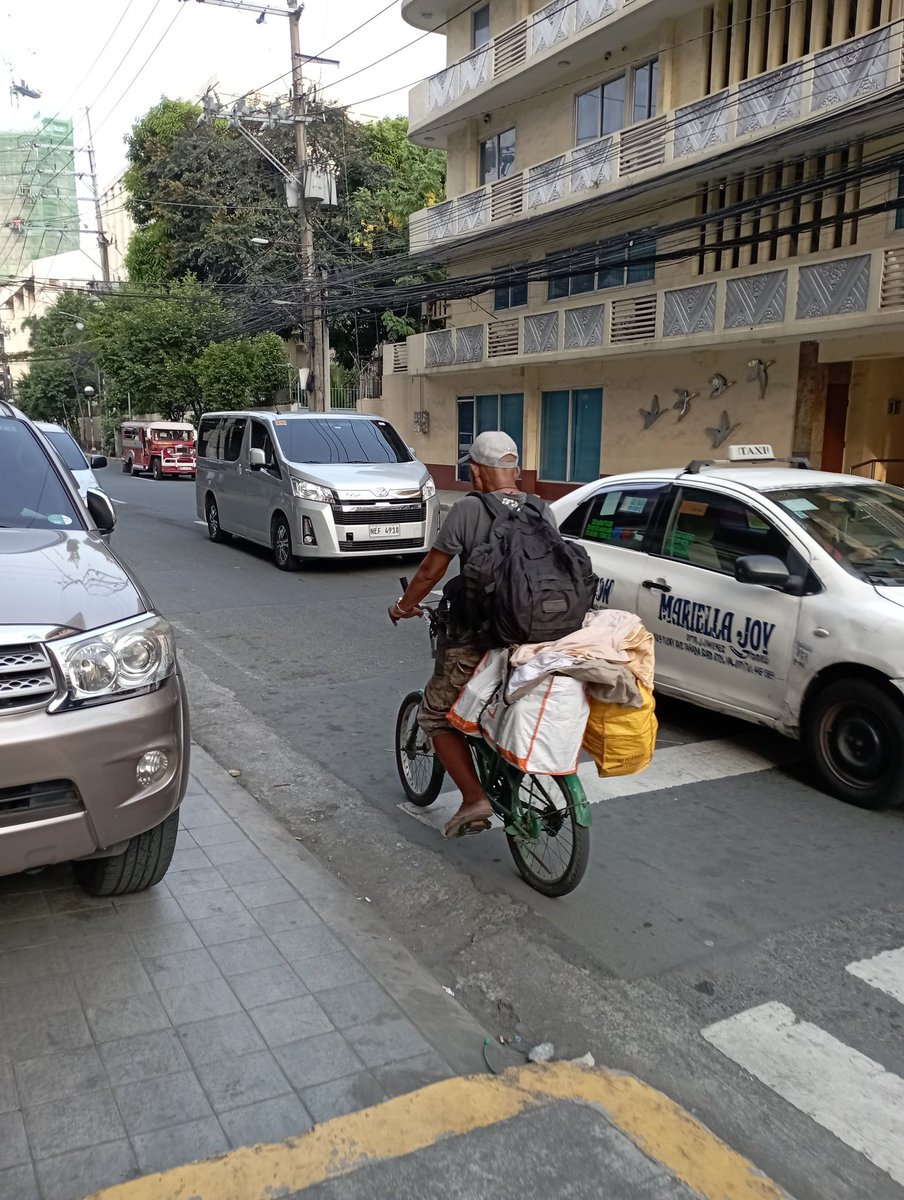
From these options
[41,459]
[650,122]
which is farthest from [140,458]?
[41,459]

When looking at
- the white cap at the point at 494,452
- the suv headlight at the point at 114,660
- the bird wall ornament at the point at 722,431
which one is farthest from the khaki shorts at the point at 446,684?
the bird wall ornament at the point at 722,431

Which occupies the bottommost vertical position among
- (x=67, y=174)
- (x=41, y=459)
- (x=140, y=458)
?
(x=140, y=458)

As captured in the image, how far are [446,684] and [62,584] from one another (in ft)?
5.06

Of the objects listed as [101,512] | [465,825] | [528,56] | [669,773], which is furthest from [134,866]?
[528,56]

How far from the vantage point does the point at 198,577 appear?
11977 mm

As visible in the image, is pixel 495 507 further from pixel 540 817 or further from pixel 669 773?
pixel 669 773

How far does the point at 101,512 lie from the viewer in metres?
4.56

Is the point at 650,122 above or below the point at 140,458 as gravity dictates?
above

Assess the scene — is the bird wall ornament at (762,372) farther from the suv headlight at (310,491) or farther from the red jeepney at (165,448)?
the red jeepney at (165,448)

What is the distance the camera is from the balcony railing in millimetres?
20016

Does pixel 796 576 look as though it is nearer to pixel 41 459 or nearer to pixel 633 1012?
pixel 633 1012

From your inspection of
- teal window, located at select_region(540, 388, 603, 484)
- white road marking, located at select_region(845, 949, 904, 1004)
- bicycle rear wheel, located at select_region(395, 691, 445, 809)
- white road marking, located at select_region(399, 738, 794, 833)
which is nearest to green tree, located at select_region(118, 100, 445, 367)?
teal window, located at select_region(540, 388, 603, 484)

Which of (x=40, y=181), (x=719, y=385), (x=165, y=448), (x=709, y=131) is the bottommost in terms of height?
(x=165, y=448)

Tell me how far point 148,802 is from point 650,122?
1946 centimetres
